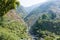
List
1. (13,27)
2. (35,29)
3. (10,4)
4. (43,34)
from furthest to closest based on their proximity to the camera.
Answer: (35,29), (43,34), (13,27), (10,4)

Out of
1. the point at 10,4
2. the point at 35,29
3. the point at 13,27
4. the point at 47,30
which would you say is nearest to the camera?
the point at 10,4

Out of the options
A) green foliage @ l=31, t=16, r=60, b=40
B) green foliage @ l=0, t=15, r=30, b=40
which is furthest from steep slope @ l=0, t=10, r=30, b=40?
green foliage @ l=31, t=16, r=60, b=40

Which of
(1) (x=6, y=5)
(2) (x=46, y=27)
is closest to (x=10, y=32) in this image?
(1) (x=6, y=5)

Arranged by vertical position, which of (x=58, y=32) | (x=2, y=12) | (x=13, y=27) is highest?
(x=2, y=12)

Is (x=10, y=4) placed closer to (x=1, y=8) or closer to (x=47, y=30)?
(x=1, y=8)

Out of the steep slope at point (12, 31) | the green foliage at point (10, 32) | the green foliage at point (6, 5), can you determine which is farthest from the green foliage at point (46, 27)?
the green foliage at point (6, 5)

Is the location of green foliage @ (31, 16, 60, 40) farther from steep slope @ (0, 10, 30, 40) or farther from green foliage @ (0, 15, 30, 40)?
green foliage @ (0, 15, 30, 40)

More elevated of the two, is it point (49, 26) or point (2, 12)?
point (2, 12)

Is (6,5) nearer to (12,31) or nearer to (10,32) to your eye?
(10,32)

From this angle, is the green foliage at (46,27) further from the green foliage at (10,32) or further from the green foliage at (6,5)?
the green foliage at (6,5)

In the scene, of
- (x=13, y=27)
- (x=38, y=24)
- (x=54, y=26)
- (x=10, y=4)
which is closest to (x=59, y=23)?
(x=54, y=26)

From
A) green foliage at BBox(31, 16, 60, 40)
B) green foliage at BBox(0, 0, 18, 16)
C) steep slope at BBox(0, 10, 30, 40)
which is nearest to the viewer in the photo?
green foliage at BBox(0, 0, 18, 16)
